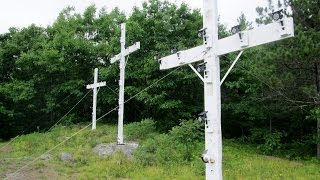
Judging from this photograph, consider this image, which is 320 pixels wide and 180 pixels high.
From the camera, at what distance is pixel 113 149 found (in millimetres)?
13586

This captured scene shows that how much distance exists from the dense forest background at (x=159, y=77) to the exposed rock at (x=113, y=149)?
4388mm

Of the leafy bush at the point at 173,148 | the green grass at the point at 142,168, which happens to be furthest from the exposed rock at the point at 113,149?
the leafy bush at the point at 173,148

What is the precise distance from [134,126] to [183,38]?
5.43m

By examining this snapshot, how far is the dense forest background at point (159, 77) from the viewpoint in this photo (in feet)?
42.2

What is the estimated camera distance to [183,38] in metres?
19.4

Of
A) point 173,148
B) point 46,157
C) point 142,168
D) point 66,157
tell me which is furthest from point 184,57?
point 46,157

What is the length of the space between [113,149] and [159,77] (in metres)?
6.74

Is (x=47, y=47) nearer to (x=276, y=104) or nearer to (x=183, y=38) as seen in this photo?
(x=183, y=38)

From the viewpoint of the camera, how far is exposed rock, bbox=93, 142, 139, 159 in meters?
13.1

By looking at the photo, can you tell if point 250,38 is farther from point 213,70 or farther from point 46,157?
point 46,157

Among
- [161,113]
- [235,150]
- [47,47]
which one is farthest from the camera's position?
[47,47]

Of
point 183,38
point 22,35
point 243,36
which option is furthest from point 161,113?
point 243,36

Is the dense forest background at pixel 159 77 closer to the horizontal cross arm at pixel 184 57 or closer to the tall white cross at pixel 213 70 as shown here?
the horizontal cross arm at pixel 184 57


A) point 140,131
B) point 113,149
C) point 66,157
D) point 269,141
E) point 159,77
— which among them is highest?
point 159,77
